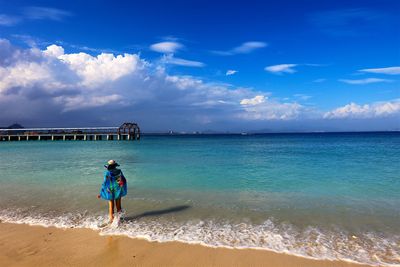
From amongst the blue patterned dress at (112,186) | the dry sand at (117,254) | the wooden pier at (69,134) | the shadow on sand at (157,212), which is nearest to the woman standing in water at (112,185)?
the blue patterned dress at (112,186)

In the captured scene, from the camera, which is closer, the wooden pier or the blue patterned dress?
the blue patterned dress

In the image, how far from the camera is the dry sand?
5.00 m

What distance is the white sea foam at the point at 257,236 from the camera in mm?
5375

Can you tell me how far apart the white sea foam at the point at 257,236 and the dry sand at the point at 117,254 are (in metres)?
0.27

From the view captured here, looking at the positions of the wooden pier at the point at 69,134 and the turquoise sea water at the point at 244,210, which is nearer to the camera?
the turquoise sea water at the point at 244,210

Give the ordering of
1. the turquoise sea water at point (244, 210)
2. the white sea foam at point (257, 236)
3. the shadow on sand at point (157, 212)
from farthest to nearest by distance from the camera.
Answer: the shadow on sand at point (157, 212)
the turquoise sea water at point (244, 210)
the white sea foam at point (257, 236)

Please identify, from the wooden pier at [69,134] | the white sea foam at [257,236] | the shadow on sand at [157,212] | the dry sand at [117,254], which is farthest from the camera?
the wooden pier at [69,134]

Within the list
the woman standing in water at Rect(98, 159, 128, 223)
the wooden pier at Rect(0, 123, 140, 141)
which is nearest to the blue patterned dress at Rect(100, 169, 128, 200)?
the woman standing in water at Rect(98, 159, 128, 223)

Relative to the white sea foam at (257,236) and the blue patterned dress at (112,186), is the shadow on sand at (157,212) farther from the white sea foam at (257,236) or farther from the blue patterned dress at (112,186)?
the blue patterned dress at (112,186)

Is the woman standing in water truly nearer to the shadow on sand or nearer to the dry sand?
the shadow on sand

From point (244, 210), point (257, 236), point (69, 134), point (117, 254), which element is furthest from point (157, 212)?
point (69, 134)

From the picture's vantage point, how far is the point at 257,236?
6215 mm

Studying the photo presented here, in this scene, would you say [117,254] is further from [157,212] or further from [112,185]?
[157,212]

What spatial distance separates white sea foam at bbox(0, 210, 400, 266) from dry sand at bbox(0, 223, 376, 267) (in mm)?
271
